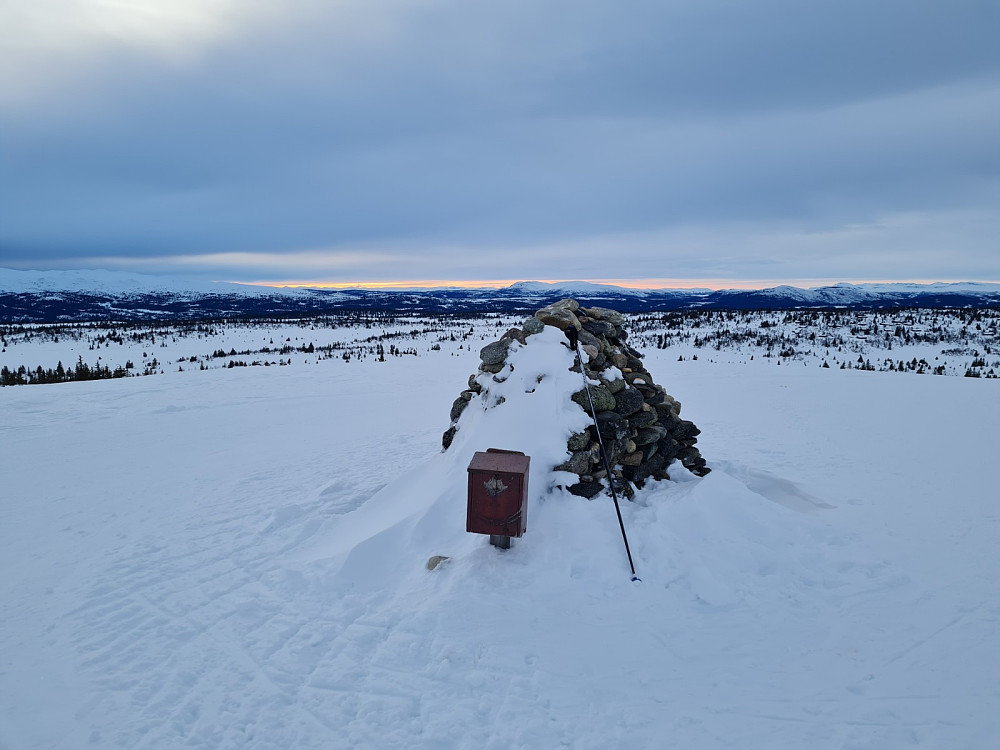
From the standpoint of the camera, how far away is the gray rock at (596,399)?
5727mm

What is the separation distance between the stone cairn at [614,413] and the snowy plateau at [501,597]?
202 mm

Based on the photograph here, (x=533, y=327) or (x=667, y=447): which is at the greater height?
(x=533, y=327)

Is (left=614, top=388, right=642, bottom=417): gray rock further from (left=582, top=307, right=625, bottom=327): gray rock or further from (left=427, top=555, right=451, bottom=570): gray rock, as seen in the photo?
(left=427, top=555, right=451, bottom=570): gray rock

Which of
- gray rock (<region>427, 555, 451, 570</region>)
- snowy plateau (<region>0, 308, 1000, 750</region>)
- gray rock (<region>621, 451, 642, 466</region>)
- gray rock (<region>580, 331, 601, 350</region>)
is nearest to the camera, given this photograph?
snowy plateau (<region>0, 308, 1000, 750</region>)

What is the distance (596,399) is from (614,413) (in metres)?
0.26

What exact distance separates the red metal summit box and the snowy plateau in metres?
0.36

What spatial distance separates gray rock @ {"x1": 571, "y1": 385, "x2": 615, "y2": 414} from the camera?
5.73 metres

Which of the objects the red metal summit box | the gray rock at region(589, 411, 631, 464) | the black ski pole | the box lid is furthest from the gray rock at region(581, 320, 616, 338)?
the red metal summit box

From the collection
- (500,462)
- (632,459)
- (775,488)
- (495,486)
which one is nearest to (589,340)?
(632,459)

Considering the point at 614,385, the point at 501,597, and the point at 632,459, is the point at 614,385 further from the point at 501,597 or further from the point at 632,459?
the point at 501,597

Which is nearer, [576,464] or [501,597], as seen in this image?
[501,597]

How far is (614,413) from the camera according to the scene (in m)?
5.76

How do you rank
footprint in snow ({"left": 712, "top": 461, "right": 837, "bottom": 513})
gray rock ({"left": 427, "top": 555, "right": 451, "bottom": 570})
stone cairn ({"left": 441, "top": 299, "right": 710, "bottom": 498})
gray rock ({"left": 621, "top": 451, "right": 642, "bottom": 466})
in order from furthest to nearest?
footprint in snow ({"left": 712, "top": 461, "right": 837, "bottom": 513}) → gray rock ({"left": 621, "top": 451, "right": 642, "bottom": 466}) → stone cairn ({"left": 441, "top": 299, "right": 710, "bottom": 498}) → gray rock ({"left": 427, "top": 555, "right": 451, "bottom": 570})

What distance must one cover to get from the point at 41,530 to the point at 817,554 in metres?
8.15
